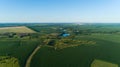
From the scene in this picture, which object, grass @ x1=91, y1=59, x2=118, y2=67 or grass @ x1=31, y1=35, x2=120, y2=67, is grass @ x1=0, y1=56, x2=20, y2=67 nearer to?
grass @ x1=31, y1=35, x2=120, y2=67

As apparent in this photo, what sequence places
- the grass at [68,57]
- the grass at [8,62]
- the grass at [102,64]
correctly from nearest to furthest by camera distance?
the grass at [102,64]
the grass at [8,62]
the grass at [68,57]

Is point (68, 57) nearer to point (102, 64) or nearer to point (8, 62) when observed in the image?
point (102, 64)

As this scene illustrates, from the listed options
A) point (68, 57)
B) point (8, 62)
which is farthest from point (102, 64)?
point (8, 62)

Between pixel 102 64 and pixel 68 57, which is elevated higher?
pixel 102 64

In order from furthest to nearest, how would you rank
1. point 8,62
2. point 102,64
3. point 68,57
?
1. point 68,57
2. point 8,62
3. point 102,64

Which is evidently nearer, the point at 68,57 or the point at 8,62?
the point at 8,62

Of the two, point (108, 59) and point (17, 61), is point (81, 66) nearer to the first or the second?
point (108, 59)

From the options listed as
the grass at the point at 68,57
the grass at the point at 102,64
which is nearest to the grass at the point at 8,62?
the grass at the point at 68,57

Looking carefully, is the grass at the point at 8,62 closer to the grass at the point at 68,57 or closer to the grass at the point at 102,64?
the grass at the point at 68,57

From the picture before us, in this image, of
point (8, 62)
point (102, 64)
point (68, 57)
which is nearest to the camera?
point (102, 64)

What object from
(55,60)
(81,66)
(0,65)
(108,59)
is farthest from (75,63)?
(0,65)

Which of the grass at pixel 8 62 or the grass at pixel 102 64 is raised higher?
the grass at pixel 102 64

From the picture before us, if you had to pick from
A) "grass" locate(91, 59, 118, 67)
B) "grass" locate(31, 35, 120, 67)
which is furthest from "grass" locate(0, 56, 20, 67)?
"grass" locate(91, 59, 118, 67)
